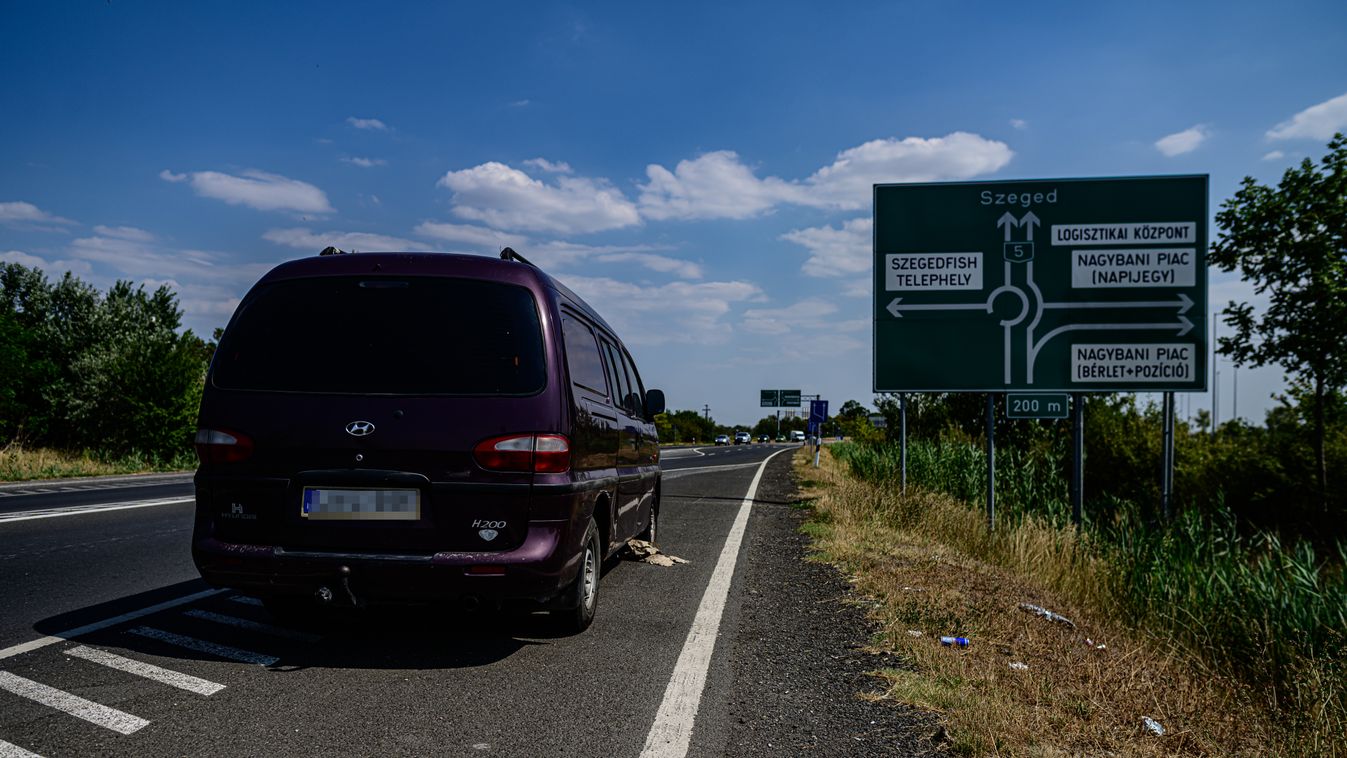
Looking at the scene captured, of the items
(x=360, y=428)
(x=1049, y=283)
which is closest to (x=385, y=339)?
(x=360, y=428)

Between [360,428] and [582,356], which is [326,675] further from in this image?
[582,356]

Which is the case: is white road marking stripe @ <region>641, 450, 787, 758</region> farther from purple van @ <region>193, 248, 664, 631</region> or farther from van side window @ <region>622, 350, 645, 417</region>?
van side window @ <region>622, 350, 645, 417</region>

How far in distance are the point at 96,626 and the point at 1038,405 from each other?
10.1 meters

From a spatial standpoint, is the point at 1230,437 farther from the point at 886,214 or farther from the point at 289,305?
the point at 289,305

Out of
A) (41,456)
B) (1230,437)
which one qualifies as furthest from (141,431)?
(1230,437)

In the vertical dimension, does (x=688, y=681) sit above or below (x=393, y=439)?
below

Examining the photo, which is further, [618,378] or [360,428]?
[618,378]

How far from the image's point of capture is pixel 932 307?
11.8m

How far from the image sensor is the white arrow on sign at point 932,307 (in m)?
11.6

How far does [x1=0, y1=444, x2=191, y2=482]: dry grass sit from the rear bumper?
19.3 meters

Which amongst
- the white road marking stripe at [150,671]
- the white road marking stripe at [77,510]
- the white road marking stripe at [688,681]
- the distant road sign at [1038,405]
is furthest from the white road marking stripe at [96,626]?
the distant road sign at [1038,405]

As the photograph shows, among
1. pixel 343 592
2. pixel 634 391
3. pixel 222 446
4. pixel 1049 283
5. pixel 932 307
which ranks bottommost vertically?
pixel 343 592

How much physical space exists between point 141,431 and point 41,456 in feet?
8.47

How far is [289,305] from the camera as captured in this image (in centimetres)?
437
